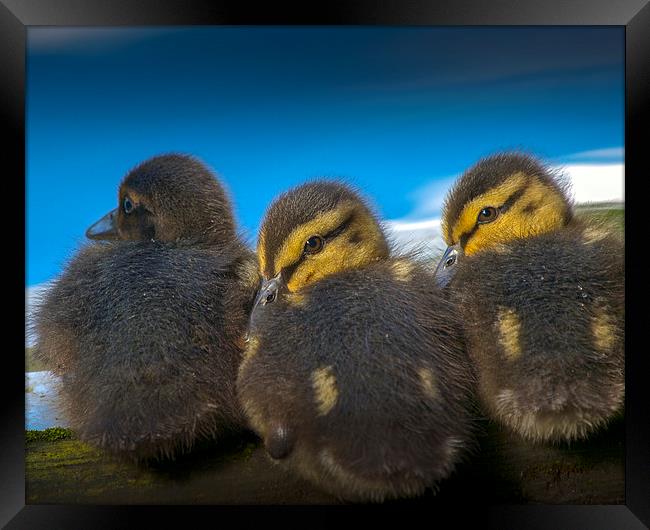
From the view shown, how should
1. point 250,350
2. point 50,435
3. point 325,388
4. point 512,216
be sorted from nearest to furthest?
point 325,388
point 250,350
point 512,216
point 50,435

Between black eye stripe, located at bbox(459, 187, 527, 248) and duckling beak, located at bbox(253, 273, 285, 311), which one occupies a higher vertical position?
black eye stripe, located at bbox(459, 187, 527, 248)

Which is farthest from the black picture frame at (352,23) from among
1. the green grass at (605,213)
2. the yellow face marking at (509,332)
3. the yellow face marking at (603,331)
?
the yellow face marking at (509,332)

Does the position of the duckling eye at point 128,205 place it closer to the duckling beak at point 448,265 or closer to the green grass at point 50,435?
the green grass at point 50,435

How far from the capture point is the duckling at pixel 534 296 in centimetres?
137

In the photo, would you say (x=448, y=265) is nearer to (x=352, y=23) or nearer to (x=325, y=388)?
(x=325, y=388)

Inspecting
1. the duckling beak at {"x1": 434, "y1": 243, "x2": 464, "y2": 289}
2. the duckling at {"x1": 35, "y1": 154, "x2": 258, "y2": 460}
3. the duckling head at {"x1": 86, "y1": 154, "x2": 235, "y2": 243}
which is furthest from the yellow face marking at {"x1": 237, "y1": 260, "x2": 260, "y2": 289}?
Answer: the duckling beak at {"x1": 434, "y1": 243, "x2": 464, "y2": 289}

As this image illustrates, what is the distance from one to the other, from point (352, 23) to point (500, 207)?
0.59 metres

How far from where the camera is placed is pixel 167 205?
62.4 inches

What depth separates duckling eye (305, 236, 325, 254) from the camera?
4.72 feet

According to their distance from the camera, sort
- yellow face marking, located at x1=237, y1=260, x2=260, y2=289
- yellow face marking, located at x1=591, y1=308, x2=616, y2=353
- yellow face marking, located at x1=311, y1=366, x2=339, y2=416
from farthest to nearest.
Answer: yellow face marking, located at x1=237, y1=260, x2=260, y2=289
yellow face marking, located at x1=591, y1=308, x2=616, y2=353
yellow face marking, located at x1=311, y1=366, x2=339, y2=416

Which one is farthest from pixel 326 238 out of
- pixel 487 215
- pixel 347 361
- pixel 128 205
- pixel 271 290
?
pixel 128 205

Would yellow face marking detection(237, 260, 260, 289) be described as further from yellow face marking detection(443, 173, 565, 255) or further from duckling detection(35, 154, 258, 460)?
yellow face marking detection(443, 173, 565, 255)

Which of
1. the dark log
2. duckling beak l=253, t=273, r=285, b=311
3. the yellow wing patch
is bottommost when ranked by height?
the dark log
